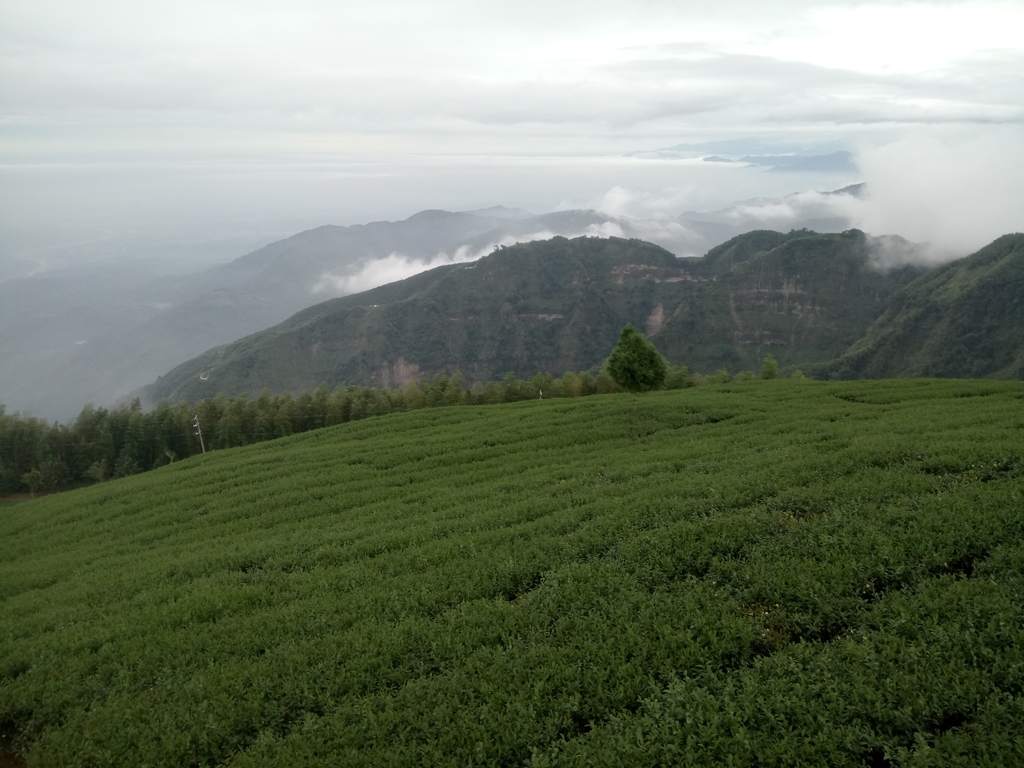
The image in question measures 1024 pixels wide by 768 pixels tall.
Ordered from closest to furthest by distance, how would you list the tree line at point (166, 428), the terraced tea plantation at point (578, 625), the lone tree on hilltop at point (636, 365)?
the terraced tea plantation at point (578, 625) → the lone tree on hilltop at point (636, 365) → the tree line at point (166, 428)

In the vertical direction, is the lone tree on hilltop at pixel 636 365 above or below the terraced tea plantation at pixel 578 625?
above

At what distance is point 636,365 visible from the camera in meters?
36.1

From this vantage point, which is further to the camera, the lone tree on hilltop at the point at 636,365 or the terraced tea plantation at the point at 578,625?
the lone tree on hilltop at the point at 636,365

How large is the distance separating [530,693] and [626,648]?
6.15 feet

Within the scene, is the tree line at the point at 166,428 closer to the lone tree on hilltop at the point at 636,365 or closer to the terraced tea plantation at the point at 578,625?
the lone tree on hilltop at the point at 636,365

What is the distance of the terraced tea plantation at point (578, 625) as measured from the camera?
27.0ft

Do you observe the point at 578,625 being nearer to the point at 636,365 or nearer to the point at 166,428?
the point at 636,365

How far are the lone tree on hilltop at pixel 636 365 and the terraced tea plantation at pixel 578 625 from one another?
12.9 m

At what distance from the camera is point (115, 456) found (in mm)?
73250

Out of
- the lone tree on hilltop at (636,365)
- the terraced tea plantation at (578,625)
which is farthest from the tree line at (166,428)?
the terraced tea plantation at (578,625)

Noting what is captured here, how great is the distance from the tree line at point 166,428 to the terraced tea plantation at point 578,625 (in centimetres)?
5169

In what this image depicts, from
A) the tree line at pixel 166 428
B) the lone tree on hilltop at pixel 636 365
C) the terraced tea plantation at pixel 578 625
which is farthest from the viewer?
the tree line at pixel 166 428

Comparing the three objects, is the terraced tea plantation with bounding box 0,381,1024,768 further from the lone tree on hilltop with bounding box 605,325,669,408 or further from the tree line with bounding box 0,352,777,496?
the tree line with bounding box 0,352,777,496

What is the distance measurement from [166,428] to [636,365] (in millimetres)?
64368
